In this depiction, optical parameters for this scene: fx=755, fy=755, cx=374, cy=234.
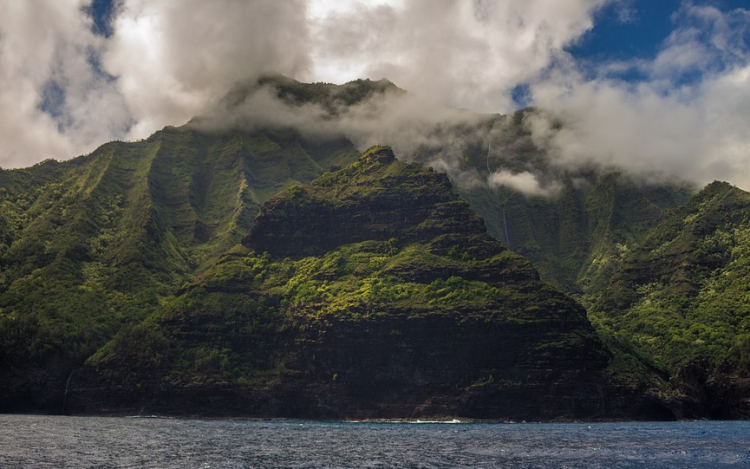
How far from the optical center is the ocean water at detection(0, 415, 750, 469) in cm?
9588

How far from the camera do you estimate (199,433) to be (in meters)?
151

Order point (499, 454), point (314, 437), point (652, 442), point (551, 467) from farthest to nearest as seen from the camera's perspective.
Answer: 1. point (314, 437)
2. point (652, 442)
3. point (499, 454)
4. point (551, 467)

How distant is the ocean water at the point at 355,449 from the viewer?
95.9 meters

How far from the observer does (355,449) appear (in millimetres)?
118812

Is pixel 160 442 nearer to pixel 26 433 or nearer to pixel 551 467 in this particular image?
pixel 26 433

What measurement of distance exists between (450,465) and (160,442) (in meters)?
54.3

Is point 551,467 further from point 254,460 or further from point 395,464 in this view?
point 254,460

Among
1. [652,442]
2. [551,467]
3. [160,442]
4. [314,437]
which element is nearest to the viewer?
[551,467]

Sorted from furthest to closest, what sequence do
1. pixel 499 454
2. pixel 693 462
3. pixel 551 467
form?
pixel 499 454 → pixel 693 462 → pixel 551 467

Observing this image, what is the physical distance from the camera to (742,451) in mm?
113688

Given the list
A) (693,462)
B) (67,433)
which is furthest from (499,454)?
(67,433)

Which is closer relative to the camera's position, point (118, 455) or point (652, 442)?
point (118, 455)

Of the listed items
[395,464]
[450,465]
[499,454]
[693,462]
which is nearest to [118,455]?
[395,464]

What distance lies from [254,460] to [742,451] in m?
72.7
